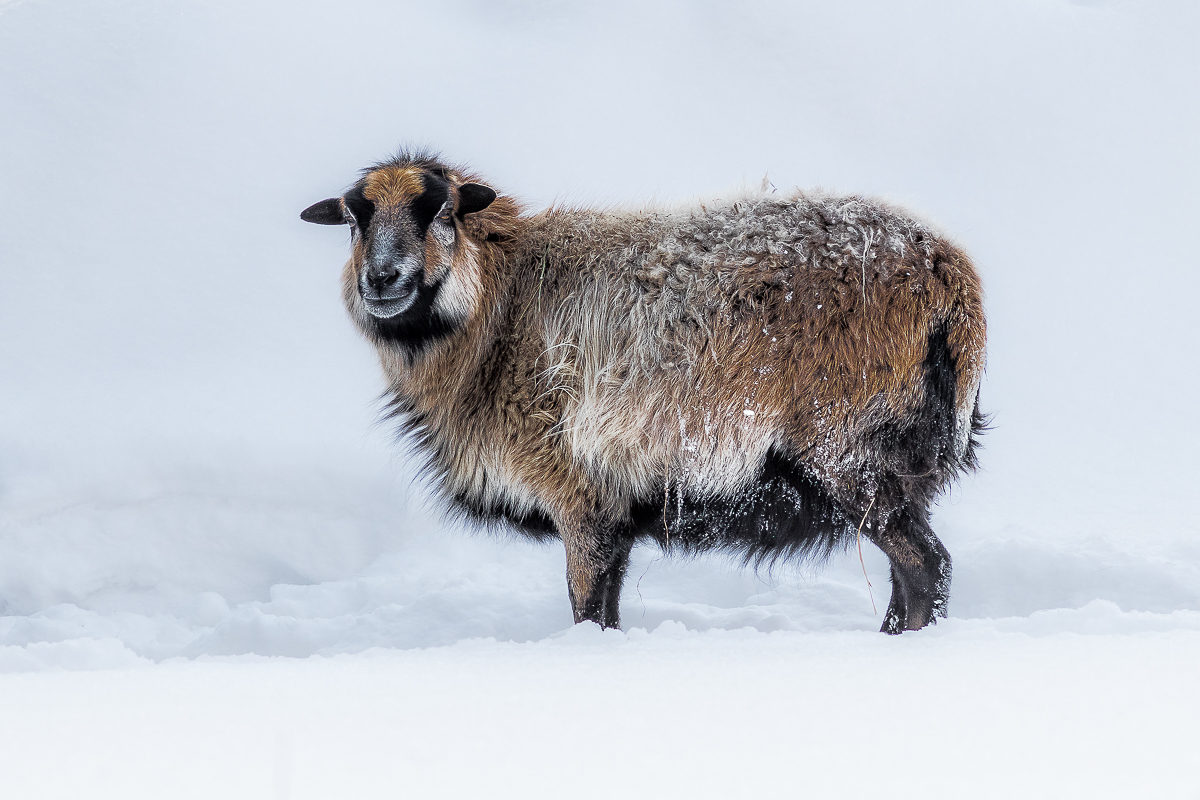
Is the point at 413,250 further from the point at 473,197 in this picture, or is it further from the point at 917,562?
the point at 917,562

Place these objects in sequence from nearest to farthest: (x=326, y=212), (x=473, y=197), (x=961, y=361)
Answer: (x=961, y=361) < (x=473, y=197) < (x=326, y=212)

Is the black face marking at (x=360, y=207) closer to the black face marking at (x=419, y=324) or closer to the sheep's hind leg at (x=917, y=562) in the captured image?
the black face marking at (x=419, y=324)

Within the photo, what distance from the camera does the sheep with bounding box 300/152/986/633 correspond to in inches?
138

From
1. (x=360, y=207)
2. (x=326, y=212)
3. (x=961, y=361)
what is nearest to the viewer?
(x=961, y=361)

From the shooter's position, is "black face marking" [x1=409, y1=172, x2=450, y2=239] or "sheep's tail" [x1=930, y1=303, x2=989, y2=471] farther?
"black face marking" [x1=409, y1=172, x2=450, y2=239]

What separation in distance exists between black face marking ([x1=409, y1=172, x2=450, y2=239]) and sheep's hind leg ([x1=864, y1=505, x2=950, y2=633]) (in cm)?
240

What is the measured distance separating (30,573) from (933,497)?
17.8 ft

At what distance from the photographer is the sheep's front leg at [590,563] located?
386 cm

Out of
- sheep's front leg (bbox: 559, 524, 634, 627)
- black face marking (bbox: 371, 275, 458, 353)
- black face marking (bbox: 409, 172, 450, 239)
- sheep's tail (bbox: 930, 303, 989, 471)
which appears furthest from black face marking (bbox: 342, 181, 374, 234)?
sheep's tail (bbox: 930, 303, 989, 471)

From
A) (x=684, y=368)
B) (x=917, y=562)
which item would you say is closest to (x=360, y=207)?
(x=684, y=368)

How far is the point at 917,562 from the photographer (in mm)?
3623

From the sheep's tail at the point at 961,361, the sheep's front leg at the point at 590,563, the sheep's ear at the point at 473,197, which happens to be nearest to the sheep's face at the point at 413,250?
the sheep's ear at the point at 473,197

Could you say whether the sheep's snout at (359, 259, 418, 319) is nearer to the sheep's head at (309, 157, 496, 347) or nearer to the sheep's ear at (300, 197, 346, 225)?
the sheep's head at (309, 157, 496, 347)

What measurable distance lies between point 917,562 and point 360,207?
2.96 metres
